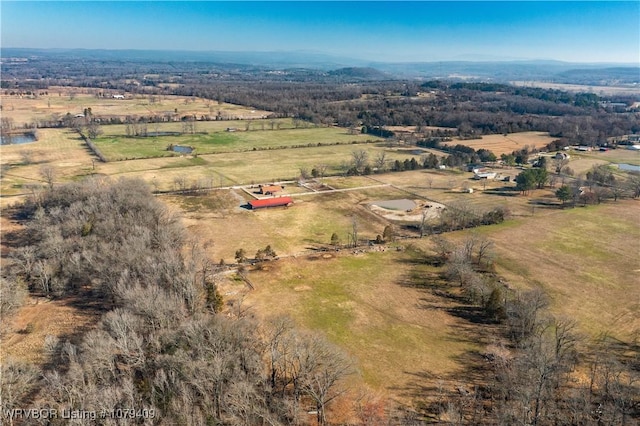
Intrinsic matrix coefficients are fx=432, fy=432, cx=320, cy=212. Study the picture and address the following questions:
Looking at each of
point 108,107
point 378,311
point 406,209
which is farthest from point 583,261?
point 108,107

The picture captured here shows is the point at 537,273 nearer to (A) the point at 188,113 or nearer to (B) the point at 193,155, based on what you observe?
(B) the point at 193,155

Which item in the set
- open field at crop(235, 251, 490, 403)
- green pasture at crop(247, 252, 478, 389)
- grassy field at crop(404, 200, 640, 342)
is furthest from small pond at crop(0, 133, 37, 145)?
grassy field at crop(404, 200, 640, 342)

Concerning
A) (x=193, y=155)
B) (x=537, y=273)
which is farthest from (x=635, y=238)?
(x=193, y=155)

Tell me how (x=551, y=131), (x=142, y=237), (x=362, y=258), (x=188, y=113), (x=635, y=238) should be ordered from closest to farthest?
(x=142, y=237) → (x=362, y=258) → (x=635, y=238) → (x=551, y=131) → (x=188, y=113)

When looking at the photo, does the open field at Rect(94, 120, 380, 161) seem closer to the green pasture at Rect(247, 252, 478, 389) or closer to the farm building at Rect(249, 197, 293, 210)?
the farm building at Rect(249, 197, 293, 210)

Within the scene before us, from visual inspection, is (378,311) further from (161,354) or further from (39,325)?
(39,325)

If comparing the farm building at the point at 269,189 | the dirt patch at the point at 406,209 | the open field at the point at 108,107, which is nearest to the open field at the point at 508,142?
the dirt patch at the point at 406,209

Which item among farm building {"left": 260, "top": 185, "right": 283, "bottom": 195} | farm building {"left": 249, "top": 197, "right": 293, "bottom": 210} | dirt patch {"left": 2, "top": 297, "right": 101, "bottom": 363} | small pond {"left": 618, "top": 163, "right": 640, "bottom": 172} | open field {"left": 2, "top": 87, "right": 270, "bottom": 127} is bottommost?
dirt patch {"left": 2, "top": 297, "right": 101, "bottom": 363}
